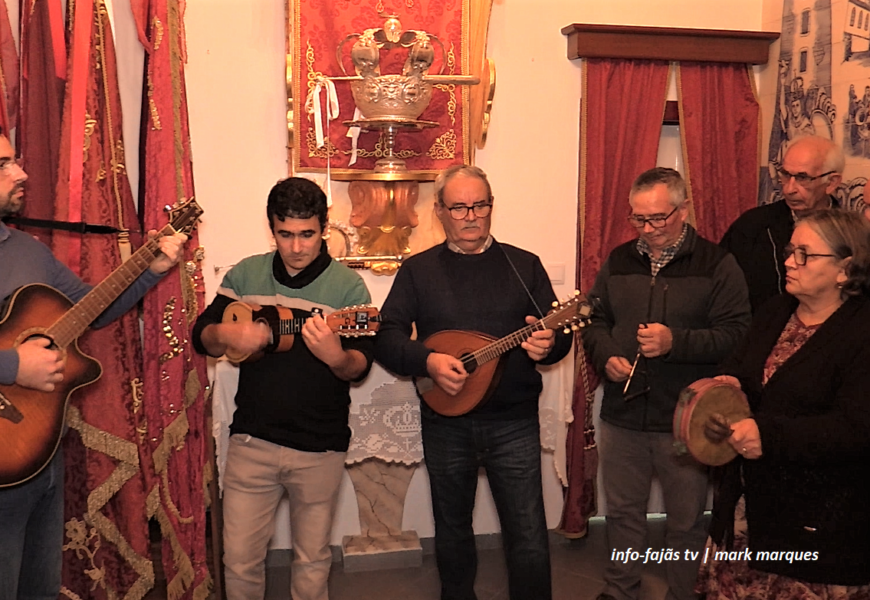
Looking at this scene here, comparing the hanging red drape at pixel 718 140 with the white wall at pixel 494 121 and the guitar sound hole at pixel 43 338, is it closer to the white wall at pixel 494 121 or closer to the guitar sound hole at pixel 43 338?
the white wall at pixel 494 121

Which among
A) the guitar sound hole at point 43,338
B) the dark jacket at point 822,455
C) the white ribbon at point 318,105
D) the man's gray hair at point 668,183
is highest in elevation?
the white ribbon at point 318,105

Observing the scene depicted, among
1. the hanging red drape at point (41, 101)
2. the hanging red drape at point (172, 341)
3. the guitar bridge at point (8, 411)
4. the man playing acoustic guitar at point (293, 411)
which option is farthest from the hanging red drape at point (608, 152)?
the guitar bridge at point (8, 411)

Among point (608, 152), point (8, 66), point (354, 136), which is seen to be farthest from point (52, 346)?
point (608, 152)

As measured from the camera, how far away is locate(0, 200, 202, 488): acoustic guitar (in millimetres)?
2238

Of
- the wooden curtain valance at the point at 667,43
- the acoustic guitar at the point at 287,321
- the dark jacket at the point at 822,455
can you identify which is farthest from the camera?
the wooden curtain valance at the point at 667,43

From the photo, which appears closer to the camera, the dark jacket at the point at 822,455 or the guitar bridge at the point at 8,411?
the dark jacket at the point at 822,455

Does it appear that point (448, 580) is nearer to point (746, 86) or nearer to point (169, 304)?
point (169, 304)

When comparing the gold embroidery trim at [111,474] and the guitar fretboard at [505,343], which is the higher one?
the guitar fretboard at [505,343]

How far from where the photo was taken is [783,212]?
3174mm

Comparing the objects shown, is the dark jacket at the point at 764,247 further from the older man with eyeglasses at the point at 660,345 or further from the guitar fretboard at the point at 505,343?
the guitar fretboard at the point at 505,343

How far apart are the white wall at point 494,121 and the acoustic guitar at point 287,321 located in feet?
3.37

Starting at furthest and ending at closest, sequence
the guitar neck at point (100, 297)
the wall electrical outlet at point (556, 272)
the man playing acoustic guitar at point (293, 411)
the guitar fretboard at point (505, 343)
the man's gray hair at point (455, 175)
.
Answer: the wall electrical outlet at point (556, 272)
the man's gray hair at point (455, 175)
the guitar fretboard at point (505, 343)
the man playing acoustic guitar at point (293, 411)
the guitar neck at point (100, 297)

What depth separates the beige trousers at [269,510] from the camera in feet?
8.57

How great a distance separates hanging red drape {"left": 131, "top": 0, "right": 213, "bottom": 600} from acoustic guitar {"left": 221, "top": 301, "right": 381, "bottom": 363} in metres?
0.41
